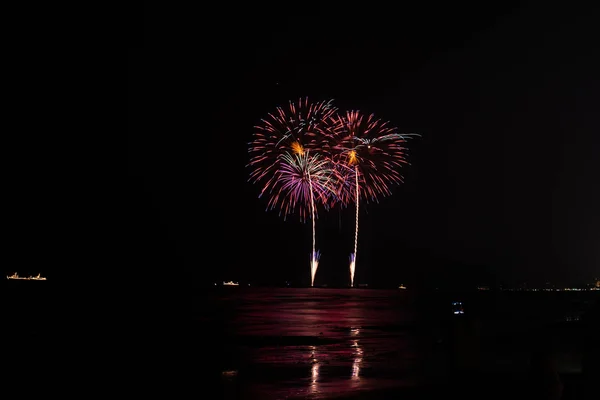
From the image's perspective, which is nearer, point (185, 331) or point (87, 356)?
point (87, 356)

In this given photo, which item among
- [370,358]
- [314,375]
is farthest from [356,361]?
[314,375]

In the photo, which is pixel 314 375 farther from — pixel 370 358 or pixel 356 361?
pixel 370 358

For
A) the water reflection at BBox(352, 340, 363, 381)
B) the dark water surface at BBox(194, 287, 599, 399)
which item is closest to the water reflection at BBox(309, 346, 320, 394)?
the dark water surface at BBox(194, 287, 599, 399)

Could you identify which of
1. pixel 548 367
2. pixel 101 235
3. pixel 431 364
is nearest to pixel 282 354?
pixel 431 364

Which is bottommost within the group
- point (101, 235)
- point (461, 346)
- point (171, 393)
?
point (171, 393)

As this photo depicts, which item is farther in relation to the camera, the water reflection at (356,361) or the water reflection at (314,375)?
the water reflection at (356,361)

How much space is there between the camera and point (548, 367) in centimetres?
818

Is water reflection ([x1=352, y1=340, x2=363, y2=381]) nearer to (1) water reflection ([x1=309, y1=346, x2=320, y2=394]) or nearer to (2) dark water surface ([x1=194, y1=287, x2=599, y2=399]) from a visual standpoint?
(2) dark water surface ([x1=194, y1=287, x2=599, y2=399])

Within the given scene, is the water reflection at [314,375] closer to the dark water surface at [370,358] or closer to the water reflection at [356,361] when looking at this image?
the dark water surface at [370,358]

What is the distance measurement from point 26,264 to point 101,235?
27.4 metres

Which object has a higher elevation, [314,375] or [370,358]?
[370,358]

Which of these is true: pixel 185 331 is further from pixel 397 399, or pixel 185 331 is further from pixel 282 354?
pixel 397 399

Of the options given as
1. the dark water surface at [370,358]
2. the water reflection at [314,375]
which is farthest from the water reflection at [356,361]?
the water reflection at [314,375]

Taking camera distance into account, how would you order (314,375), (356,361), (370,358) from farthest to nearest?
(370,358), (356,361), (314,375)
